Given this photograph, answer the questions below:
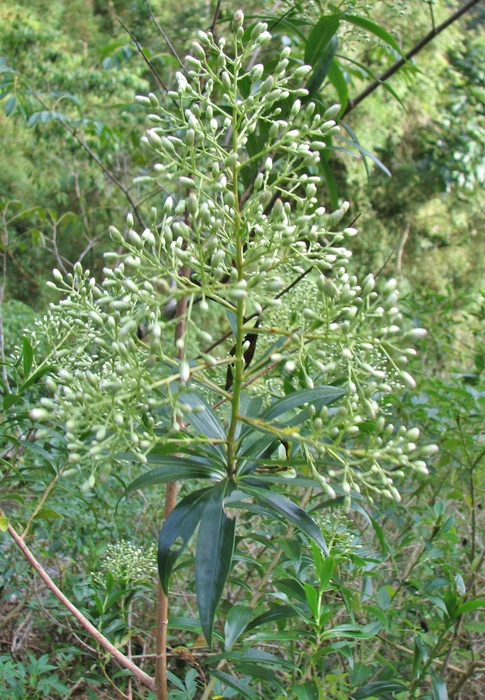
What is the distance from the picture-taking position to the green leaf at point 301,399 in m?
0.95

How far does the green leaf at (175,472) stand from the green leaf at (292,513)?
0.23 feet

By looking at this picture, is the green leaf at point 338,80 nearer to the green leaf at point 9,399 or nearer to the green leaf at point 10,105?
the green leaf at point 9,399

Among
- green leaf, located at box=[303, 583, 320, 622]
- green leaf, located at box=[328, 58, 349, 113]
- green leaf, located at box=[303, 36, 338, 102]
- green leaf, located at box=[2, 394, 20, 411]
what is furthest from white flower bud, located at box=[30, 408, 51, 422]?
green leaf, located at box=[328, 58, 349, 113]

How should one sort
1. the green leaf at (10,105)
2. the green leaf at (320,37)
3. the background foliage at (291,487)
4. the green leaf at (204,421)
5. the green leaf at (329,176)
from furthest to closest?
1. the green leaf at (10,105)
2. the green leaf at (329,176)
3. the green leaf at (320,37)
4. the background foliage at (291,487)
5. the green leaf at (204,421)

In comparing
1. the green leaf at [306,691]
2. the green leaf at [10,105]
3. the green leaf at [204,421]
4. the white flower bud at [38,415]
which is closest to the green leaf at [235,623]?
the green leaf at [306,691]

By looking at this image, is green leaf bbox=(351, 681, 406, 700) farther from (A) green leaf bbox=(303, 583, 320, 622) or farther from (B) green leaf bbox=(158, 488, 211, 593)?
(B) green leaf bbox=(158, 488, 211, 593)

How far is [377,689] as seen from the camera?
3.74 feet

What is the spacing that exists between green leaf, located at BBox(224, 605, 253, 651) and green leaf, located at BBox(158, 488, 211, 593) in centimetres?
28

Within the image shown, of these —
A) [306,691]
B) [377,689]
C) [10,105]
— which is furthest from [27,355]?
[10,105]

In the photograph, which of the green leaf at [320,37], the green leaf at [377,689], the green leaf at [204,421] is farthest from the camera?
the green leaf at [320,37]

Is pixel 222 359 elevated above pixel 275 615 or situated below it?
above

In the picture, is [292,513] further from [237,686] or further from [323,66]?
[323,66]

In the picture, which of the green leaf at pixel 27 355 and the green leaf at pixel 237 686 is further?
the green leaf at pixel 27 355

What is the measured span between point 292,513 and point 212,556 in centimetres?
15
